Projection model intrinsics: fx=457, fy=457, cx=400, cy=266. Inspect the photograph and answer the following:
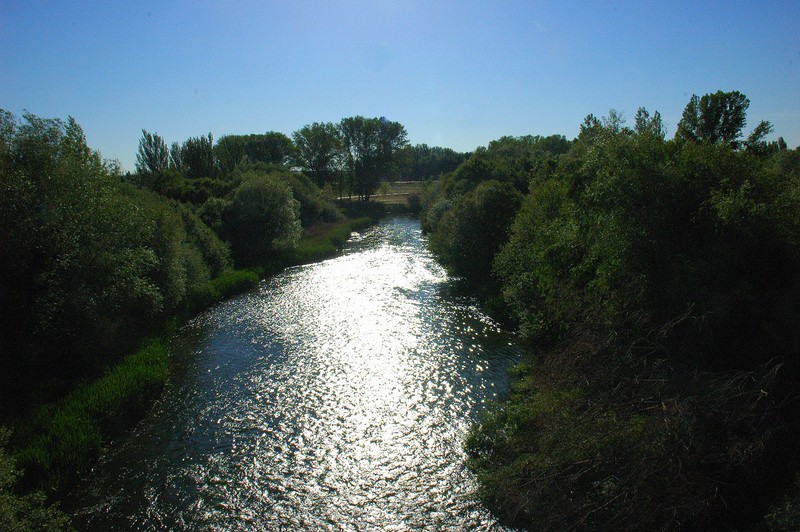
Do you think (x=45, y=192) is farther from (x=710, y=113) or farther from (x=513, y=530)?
(x=710, y=113)

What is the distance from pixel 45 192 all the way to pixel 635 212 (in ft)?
84.3

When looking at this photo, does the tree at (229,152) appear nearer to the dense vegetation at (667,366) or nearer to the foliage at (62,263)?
the foliage at (62,263)

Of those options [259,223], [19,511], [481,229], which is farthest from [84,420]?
[259,223]

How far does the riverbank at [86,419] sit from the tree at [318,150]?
242 feet

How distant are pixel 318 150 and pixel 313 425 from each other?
8505 cm

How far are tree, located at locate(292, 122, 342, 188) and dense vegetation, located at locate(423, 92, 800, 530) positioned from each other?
271ft

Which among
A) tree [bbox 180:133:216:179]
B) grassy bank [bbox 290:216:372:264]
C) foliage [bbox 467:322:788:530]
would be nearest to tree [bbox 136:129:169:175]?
tree [bbox 180:133:216:179]

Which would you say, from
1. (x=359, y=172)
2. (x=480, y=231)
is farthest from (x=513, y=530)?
(x=359, y=172)

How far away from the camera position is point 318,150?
96500 millimetres

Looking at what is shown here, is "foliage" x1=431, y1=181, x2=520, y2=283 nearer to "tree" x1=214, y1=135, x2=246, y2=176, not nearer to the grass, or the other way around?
the grass

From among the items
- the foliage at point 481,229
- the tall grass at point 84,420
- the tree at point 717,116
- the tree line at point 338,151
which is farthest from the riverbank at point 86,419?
the tree line at point 338,151

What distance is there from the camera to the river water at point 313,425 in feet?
45.5

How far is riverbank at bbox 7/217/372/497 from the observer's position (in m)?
14.4

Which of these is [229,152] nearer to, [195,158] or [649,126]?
[195,158]
